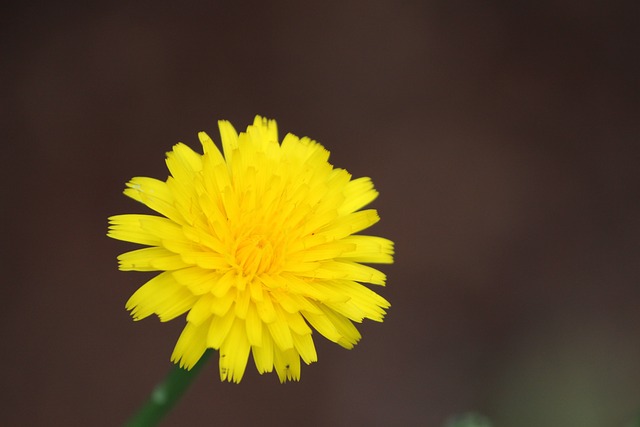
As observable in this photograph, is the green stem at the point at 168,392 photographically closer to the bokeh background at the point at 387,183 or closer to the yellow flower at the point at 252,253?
the yellow flower at the point at 252,253

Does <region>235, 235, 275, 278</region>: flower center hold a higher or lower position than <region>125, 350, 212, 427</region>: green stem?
higher

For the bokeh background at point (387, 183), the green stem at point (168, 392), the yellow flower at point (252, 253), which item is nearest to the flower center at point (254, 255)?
the yellow flower at point (252, 253)

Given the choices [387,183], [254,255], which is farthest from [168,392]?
[387,183]

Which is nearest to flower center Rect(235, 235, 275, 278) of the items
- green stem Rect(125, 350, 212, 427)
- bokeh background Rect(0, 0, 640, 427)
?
green stem Rect(125, 350, 212, 427)

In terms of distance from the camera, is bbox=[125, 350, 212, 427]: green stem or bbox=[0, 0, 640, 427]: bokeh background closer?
bbox=[125, 350, 212, 427]: green stem

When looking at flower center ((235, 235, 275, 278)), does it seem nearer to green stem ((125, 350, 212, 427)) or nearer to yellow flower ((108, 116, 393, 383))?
yellow flower ((108, 116, 393, 383))

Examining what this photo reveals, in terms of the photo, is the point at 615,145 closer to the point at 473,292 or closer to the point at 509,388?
the point at 473,292

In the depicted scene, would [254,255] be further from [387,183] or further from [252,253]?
[387,183]
